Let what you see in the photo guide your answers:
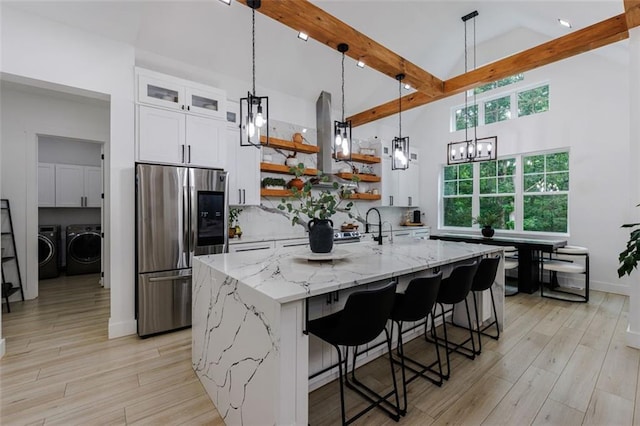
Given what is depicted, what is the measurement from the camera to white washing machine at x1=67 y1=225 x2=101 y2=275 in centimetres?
569

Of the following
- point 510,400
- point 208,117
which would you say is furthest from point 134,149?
point 510,400

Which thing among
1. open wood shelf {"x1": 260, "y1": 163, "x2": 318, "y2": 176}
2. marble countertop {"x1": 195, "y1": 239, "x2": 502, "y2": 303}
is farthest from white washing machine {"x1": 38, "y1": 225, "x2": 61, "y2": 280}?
marble countertop {"x1": 195, "y1": 239, "x2": 502, "y2": 303}

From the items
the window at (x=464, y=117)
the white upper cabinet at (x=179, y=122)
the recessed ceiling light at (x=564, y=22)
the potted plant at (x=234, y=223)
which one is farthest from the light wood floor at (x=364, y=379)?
the window at (x=464, y=117)

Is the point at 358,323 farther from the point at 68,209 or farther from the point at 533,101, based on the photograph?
the point at 68,209

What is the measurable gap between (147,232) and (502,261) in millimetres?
3772

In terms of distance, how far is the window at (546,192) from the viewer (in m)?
4.96

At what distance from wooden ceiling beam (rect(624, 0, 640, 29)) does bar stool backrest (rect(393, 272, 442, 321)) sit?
306 cm

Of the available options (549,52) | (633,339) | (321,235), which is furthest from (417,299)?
(549,52)

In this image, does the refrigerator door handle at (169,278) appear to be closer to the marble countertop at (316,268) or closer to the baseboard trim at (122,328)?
the baseboard trim at (122,328)

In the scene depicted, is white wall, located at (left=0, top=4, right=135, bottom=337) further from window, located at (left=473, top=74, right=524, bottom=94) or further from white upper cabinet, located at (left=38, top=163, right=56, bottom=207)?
window, located at (left=473, top=74, right=524, bottom=94)

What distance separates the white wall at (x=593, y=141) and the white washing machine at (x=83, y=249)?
833 centimetres

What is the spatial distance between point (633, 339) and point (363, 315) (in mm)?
2947

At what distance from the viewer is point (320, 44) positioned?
4.43m

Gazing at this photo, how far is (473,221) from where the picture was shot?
20.0 ft
